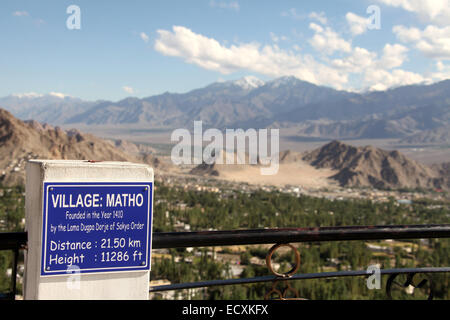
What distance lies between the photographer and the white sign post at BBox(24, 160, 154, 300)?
6.38 feet

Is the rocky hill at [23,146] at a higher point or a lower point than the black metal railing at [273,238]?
higher

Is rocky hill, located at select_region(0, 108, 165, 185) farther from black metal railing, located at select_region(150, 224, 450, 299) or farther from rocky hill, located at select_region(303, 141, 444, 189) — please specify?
black metal railing, located at select_region(150, 224, 450, 299)

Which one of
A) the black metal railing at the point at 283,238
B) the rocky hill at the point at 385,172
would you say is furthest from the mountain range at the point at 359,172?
the black metal railing at the point at 283,238

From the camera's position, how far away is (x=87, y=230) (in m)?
1.97

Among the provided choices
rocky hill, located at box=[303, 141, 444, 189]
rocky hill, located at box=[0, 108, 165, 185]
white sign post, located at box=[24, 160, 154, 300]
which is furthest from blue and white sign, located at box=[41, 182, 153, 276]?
rocky hill, located at box=[303, 141, 444, 189]

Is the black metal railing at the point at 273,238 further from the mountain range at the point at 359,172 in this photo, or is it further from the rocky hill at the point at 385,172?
the rocky hill at the point at 385,172

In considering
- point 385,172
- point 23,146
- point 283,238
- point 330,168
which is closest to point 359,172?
point 385,172

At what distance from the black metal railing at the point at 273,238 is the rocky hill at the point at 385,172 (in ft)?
388

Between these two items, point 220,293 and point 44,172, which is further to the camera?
point 220,293

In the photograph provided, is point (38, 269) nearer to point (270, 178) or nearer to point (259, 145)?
point (270, 178)

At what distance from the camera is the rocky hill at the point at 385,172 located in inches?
4653
